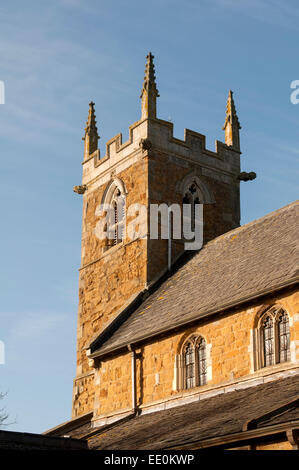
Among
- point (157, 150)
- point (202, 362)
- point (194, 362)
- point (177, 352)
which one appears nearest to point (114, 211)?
point (157, 150)

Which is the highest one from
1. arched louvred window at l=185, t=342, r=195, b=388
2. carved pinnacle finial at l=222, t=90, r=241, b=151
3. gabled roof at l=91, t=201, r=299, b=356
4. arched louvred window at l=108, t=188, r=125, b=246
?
carved pinnacle finial at l=222, t=90, r=241, b=151

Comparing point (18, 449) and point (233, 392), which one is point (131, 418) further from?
→ point (18, 449)

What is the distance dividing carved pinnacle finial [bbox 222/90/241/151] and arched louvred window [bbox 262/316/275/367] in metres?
13.3

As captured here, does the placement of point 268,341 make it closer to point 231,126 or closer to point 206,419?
point 206,419

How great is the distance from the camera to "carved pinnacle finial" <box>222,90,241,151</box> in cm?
3309

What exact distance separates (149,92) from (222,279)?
32.0 feet

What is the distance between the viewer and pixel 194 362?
2262 centimetres

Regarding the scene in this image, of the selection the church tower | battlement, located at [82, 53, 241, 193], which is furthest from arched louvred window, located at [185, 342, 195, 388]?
battlement, located at [82, 53, 241, 193]

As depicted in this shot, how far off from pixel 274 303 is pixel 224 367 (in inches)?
89.0

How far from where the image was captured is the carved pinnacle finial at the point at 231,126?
33.1 m

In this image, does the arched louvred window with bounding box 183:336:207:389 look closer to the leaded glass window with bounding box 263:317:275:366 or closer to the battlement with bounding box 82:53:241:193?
the leaded glass window with bounding box 263:317:275:366
